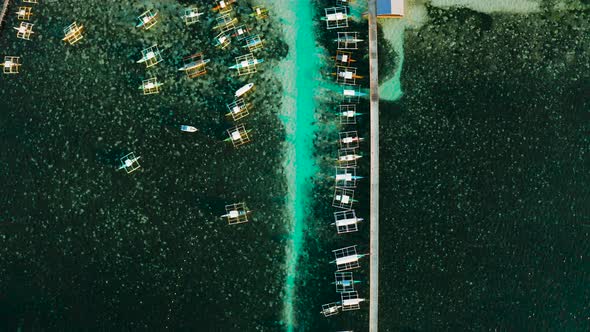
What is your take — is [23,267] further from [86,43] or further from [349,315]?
[349,315]

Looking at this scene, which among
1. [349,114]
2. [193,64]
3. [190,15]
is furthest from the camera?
[190,15]

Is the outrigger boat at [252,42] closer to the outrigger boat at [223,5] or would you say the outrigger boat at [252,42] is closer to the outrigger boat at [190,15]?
the outrigger boat at [223,5]

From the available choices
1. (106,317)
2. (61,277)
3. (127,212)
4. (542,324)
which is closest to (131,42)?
(127,212)

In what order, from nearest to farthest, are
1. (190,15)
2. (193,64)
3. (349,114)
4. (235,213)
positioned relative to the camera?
(235,213) → (349,114) → (193,64) → (190,15)

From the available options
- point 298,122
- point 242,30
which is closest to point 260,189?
point 298,122

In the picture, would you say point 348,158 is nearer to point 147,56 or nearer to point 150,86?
point 150,86

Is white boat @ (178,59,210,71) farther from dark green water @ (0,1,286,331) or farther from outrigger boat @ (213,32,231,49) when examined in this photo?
outrigger boat @ (213,32,231,49)

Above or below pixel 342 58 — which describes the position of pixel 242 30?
above

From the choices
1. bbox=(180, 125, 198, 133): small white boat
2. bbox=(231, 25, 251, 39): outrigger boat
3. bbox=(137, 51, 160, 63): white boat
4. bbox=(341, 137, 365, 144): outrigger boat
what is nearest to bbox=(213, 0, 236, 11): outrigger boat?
bbox=(231, 25, 251, 39): outrigger boat
